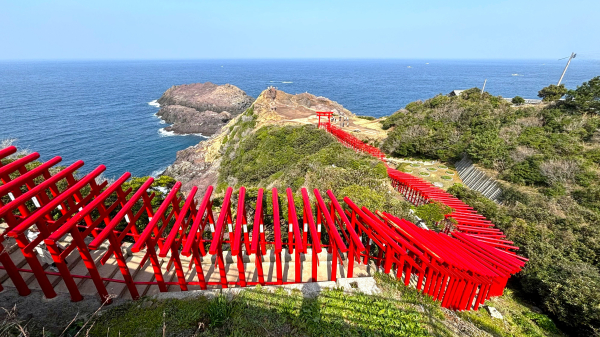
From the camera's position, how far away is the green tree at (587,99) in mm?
30344

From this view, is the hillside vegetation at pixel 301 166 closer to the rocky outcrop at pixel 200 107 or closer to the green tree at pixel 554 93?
the rocky outcrop at pixel 200 107

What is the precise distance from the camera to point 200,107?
295 ft

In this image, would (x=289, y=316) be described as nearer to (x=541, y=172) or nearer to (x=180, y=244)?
(x=180, y=244)

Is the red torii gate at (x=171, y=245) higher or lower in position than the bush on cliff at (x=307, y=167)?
higher

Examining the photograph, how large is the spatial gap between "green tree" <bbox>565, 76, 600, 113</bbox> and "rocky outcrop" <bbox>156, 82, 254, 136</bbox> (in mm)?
70126

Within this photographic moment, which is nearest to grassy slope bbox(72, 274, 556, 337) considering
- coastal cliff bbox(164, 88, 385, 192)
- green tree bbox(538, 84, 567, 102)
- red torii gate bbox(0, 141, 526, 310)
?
red torii gate bbox(0, 141, 526, 310)

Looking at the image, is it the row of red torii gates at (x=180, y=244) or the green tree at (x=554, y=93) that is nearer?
the row of red torii gates at (x=180, y=244)

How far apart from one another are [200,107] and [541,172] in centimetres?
8856

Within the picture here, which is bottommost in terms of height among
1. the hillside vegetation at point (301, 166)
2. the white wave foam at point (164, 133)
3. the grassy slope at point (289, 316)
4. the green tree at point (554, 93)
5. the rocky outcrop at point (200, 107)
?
the white wave foam at point (164, 133)

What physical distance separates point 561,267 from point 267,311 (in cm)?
1333

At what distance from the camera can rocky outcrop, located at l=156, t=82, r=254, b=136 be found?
75688 mm

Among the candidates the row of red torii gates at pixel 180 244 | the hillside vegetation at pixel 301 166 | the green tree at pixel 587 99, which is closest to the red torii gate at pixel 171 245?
the row of red torii gates at pixel 180 244

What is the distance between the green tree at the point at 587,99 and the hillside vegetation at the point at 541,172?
8 cm

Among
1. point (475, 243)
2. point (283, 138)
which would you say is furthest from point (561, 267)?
point (283, 138)
